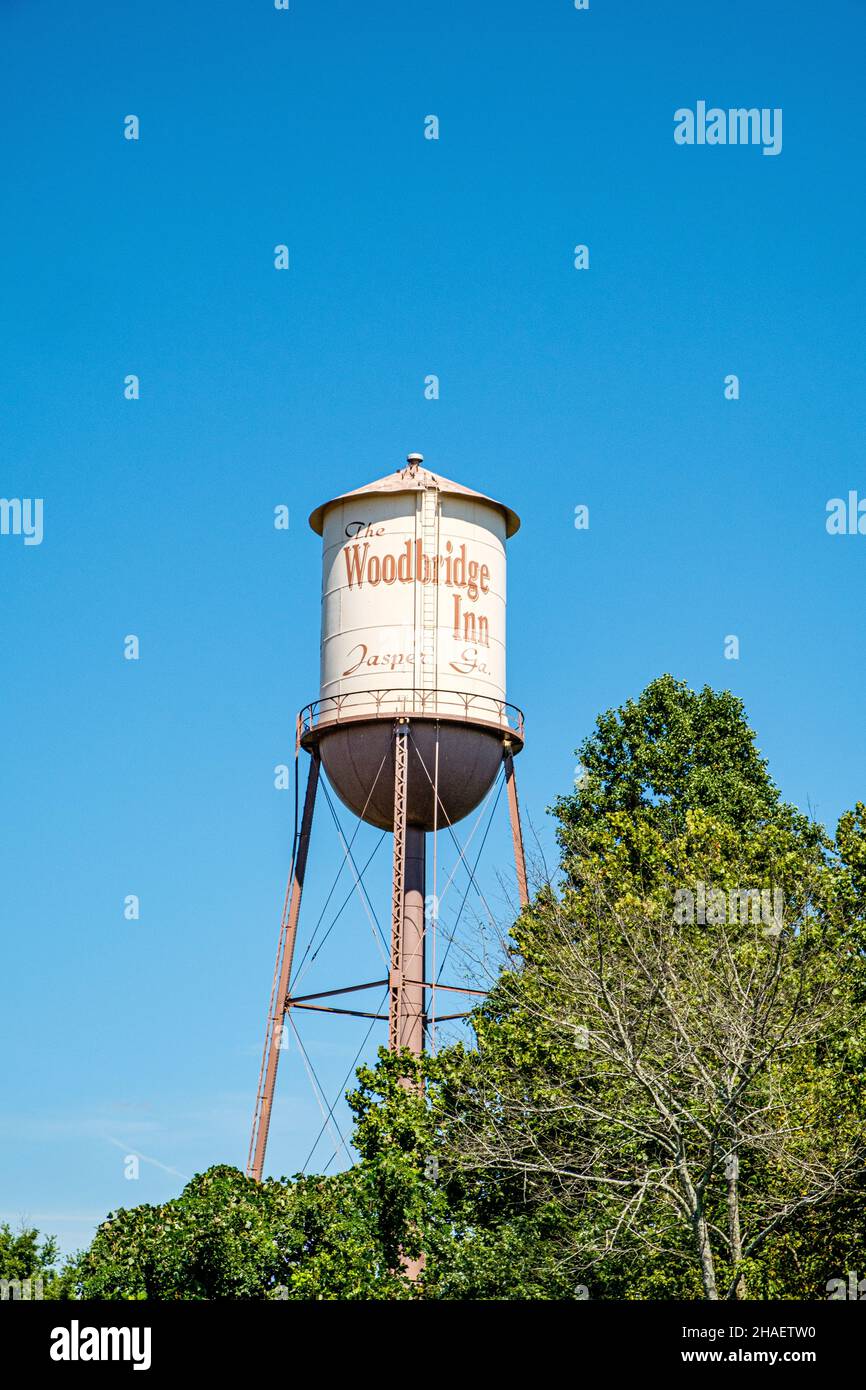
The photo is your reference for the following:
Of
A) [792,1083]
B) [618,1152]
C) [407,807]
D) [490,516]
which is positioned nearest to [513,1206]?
[618,1152]

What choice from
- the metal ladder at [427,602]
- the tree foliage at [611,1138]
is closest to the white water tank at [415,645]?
the metal ladder at [427,602]

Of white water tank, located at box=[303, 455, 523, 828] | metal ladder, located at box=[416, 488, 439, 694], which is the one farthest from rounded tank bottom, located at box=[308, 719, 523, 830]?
metal ladder, located at box=[416, 488, 439, 694]

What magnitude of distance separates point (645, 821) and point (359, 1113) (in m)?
11.7

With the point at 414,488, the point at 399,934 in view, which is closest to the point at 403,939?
the point at 399,934

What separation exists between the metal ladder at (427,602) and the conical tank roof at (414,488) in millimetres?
340

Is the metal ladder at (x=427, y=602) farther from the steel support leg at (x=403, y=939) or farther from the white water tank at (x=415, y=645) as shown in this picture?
the steel support leg at (x=403, y=939)

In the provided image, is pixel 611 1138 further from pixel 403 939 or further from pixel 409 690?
pixel 409 690

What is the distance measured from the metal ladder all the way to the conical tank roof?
0.34 m

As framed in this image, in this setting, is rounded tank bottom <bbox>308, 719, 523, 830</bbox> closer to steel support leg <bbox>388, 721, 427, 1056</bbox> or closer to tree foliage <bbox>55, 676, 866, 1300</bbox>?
steel support leg <bbox>388, 721, 427, 1056</bbox>

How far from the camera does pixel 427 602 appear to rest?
35875 mm

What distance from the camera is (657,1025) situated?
85.8 ft

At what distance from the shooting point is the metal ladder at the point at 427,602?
3556 cm
